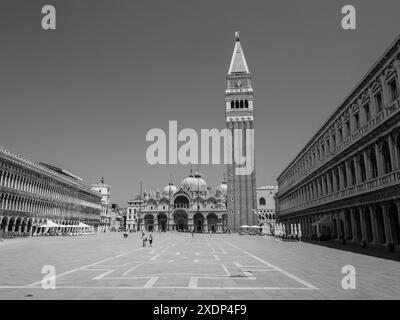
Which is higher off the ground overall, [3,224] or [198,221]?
[198,221]

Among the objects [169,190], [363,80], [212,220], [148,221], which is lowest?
[148,221]

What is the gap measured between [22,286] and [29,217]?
5070 cm

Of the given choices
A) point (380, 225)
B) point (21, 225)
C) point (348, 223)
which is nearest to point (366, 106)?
point (380, 225)

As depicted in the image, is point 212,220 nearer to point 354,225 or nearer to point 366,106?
point 354,225

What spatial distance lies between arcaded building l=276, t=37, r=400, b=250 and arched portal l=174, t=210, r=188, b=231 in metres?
77.5

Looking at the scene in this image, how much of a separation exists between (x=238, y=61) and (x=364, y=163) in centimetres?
7964

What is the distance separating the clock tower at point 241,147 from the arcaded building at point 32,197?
129 ft

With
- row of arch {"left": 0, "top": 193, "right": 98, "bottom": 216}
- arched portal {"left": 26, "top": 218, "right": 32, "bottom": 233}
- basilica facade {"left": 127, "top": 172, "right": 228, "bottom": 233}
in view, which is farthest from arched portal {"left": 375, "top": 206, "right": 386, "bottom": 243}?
basilica facade {"left": 127, "top": 172, "right": 228, "bottom": 233}

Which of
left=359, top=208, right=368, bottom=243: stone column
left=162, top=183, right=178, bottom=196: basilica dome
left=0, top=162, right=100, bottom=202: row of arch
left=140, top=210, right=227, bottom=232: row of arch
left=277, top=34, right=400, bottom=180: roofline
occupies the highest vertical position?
left=162, top=183, right=178, bottom=196: basilica dome

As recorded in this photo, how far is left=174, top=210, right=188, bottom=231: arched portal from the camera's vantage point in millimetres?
118500

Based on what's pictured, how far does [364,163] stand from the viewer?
28.1 m

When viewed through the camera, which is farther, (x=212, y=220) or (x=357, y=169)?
(x=212, y=220)

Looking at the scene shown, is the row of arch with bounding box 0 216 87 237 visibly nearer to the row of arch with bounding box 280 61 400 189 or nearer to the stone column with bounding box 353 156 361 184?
the row of arch with bounding box 280 61 400 189

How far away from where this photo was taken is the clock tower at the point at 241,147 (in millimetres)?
90688
